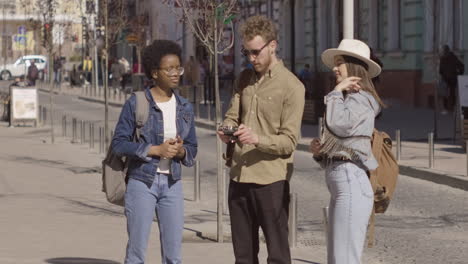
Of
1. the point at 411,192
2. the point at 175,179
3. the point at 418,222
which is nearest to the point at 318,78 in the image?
the point at 411,192

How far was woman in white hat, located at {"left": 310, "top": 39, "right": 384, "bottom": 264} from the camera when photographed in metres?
7.16

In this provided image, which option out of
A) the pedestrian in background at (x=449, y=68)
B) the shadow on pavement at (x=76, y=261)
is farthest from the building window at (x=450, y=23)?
the shadow on pavement at (x=76, y=261)

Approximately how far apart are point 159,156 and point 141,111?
0.90 feet

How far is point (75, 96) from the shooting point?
211 ft

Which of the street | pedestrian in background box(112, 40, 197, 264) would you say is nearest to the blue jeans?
pedestrian in background box(112, 40, 197, 264)

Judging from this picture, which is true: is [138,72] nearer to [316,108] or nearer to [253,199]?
[316,108]

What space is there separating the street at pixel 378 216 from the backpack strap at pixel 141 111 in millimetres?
3461

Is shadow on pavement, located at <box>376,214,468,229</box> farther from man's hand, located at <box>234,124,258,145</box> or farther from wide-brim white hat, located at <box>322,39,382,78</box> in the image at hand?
man's hand, located at <box>234,124,258,145</box>

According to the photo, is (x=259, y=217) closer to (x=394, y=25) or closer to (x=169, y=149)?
(x=169, y=149)

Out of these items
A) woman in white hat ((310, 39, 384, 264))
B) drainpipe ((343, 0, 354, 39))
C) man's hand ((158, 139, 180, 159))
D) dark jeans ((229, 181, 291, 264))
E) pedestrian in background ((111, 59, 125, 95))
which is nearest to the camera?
woman in white hat ((310, 39, 384, 264))

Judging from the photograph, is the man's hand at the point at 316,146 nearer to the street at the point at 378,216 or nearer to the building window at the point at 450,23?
the street at the point at 378,216

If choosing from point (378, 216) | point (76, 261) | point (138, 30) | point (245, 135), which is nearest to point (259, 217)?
point (245, 135)

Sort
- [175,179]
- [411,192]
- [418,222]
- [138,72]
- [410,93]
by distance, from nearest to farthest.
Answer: [175,179]
[418,222]
[411,192]
[410,93]
[138,72]

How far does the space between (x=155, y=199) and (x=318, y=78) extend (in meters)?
25.5
